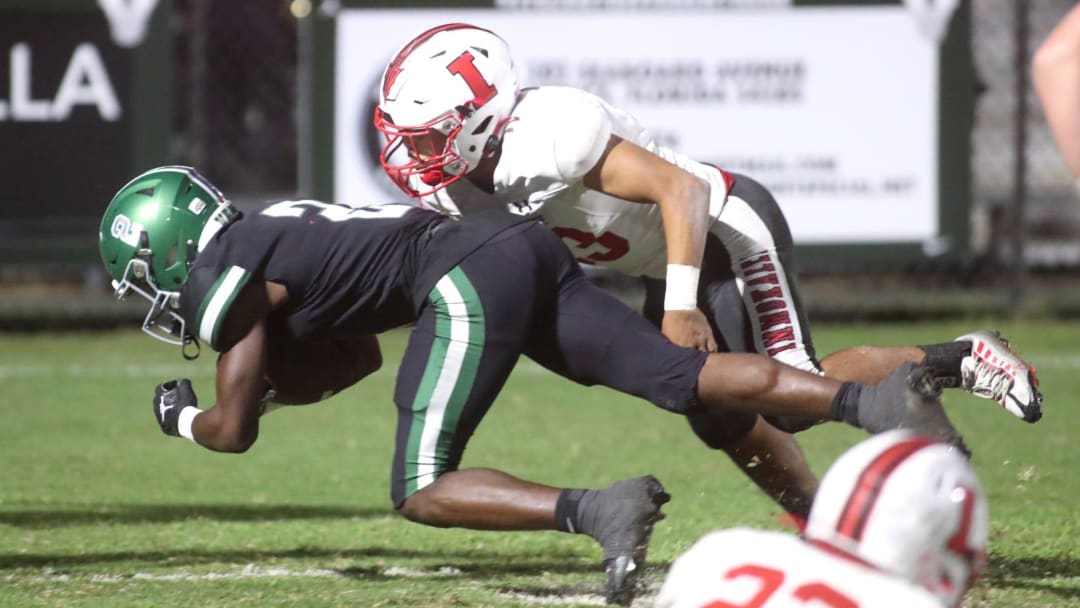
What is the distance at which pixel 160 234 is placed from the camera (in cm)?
402

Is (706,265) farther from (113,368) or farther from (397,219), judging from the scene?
(113,368)

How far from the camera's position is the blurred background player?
302 centimetres

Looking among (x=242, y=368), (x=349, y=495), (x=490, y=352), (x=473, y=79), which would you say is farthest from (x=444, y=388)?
(x=349, y=495)

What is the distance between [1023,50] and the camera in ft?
32.9

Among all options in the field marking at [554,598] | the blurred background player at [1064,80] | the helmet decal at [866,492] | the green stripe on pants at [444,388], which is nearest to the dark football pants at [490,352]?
the green stripe on pants at [444,388]

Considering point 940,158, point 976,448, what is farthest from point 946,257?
point 976,448

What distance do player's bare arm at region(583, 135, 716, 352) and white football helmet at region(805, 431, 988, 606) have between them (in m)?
1.38

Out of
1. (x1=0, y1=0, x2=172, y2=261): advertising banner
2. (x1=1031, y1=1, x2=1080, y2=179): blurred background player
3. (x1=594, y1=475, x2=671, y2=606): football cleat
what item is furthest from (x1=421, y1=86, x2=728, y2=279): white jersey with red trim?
(x1=0, y1=0, x2=172, y2=261): advertising banner

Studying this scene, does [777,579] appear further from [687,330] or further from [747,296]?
[747,296]

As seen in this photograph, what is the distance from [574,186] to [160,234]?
1.06m

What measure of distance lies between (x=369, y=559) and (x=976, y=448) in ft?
9.46

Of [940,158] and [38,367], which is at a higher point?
[940,158]

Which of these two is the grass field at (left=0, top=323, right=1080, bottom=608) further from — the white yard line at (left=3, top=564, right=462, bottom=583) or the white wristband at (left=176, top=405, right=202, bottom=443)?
the white wristband at (left=176, top=405, right=202, bottom=443)

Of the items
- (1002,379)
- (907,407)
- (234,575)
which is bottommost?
(234,575)
